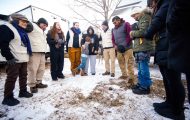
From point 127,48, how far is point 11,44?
3.19m

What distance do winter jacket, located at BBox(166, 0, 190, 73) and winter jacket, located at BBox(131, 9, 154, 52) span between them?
1.54 metres

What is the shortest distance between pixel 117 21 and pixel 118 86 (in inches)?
81.0

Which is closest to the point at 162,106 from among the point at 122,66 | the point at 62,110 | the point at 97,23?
the point at 62,110

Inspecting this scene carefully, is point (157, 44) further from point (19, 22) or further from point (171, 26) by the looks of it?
point (19, 22)

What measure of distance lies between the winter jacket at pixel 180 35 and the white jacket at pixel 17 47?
3.08m

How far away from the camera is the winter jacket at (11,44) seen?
3.18 meters

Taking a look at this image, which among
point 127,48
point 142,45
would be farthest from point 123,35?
point 142,45

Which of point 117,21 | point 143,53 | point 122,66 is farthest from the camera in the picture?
point 122,66

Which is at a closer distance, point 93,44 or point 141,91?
point 141,91

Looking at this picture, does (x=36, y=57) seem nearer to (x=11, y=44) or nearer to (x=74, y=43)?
(x=11, y=44)

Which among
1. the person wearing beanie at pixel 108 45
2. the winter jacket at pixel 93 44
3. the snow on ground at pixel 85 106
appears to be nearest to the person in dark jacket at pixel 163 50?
the snow on ground at pixel 85 106

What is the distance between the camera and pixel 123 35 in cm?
498

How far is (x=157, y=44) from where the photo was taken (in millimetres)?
2637

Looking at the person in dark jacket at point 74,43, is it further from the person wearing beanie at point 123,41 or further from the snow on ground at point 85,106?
the snow on ground at point 85,106
